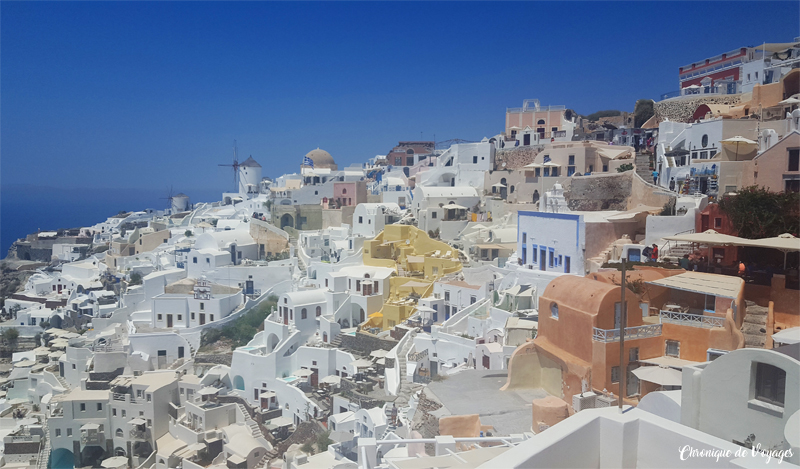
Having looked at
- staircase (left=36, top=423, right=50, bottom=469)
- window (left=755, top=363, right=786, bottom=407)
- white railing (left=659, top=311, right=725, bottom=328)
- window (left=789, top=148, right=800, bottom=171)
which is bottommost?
staircase (left=36, top=423, right=50, bottom=469)

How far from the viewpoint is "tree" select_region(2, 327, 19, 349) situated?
3216 cm

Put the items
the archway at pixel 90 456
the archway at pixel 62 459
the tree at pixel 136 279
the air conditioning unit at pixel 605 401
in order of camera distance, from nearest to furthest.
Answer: the air conditioning unit at pixel 605 401 < the archway at pixel 62 459 < the archway at pixel 90 456 < the tree at pixel 136 279

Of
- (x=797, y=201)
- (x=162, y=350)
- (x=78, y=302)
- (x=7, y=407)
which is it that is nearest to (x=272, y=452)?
(x=162, y=350)

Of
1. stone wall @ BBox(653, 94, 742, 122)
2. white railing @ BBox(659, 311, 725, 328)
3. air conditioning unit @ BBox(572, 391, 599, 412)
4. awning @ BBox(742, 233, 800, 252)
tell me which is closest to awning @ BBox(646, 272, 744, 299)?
white railing @ BBox(659, 311, 725, 328)

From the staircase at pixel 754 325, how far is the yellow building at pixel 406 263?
44.7 feet

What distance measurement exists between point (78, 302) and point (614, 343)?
102ft

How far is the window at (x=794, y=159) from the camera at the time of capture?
14227mm

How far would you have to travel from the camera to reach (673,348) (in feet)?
36.9

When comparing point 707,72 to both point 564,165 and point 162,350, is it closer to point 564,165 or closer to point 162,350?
point 564,165

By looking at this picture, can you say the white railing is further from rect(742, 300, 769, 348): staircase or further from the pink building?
the pink building

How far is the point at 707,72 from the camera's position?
99.6 feet

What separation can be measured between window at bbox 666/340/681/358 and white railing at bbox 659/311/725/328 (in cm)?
42

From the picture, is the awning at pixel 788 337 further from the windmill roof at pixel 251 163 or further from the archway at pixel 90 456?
the windmill roof at pixel 251 163

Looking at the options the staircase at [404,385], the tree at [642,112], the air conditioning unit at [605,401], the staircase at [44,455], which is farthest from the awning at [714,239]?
the tree at [642,112]
